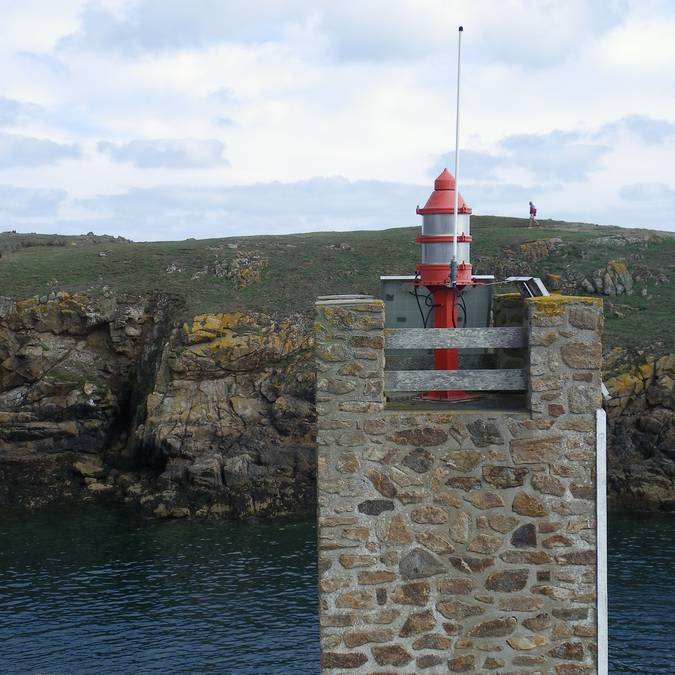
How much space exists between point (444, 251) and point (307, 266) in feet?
143

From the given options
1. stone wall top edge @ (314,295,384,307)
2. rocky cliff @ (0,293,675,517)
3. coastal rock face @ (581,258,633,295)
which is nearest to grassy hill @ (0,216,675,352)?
coastal rock face @ (581,258,633,295)

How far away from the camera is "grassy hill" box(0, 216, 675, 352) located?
1921 inches

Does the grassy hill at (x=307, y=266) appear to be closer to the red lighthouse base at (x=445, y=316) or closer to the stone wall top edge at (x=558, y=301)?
the red lighthouse base at (x=445, y=316)

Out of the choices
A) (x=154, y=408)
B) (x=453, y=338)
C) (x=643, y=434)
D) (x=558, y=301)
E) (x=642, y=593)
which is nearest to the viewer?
(x=558, y=301)

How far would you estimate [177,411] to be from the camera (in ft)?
136

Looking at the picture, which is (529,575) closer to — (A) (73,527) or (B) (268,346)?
(A) (73,527)

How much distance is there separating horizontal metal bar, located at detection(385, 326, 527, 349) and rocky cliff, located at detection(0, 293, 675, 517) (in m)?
28.0

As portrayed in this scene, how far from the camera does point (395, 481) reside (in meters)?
9.48

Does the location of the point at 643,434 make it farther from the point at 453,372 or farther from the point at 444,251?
the point at 453,372

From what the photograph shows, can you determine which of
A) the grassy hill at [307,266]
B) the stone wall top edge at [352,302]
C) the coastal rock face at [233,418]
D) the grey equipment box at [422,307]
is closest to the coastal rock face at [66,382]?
the grassy hill at [307,266]

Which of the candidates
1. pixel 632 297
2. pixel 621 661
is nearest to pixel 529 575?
pixel 621 661

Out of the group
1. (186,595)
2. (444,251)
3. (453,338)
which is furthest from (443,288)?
(186,595)

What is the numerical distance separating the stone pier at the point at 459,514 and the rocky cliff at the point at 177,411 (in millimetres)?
27725

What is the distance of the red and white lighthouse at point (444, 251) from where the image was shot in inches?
491
